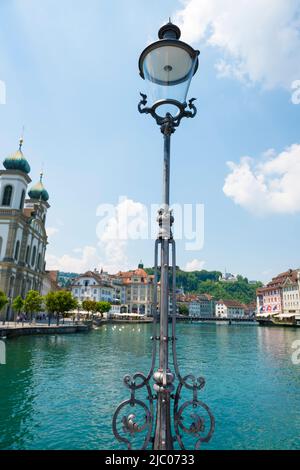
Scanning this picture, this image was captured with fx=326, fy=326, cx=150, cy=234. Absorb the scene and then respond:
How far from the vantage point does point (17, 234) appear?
2019 inches

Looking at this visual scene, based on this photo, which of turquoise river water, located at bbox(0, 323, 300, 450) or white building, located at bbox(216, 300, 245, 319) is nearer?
turquoise river water, located at bbox(0, 323, 300, 450)

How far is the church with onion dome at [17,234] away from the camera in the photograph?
49.1 metres

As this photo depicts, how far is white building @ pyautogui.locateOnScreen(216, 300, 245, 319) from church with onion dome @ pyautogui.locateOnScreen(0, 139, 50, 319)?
377ft

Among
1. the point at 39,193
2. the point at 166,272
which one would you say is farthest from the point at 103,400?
the point at 39,193

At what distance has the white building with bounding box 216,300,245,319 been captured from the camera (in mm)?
157375

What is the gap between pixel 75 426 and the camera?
10.4 m

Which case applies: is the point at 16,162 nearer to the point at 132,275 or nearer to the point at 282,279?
the point at 132,275

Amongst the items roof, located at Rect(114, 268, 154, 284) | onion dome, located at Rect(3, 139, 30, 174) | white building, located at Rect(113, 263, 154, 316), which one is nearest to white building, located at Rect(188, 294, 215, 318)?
white building, located at Rect(113, 263, 154, 316)

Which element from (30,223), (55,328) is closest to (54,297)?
(55,328)

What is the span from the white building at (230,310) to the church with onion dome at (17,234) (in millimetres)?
114930
